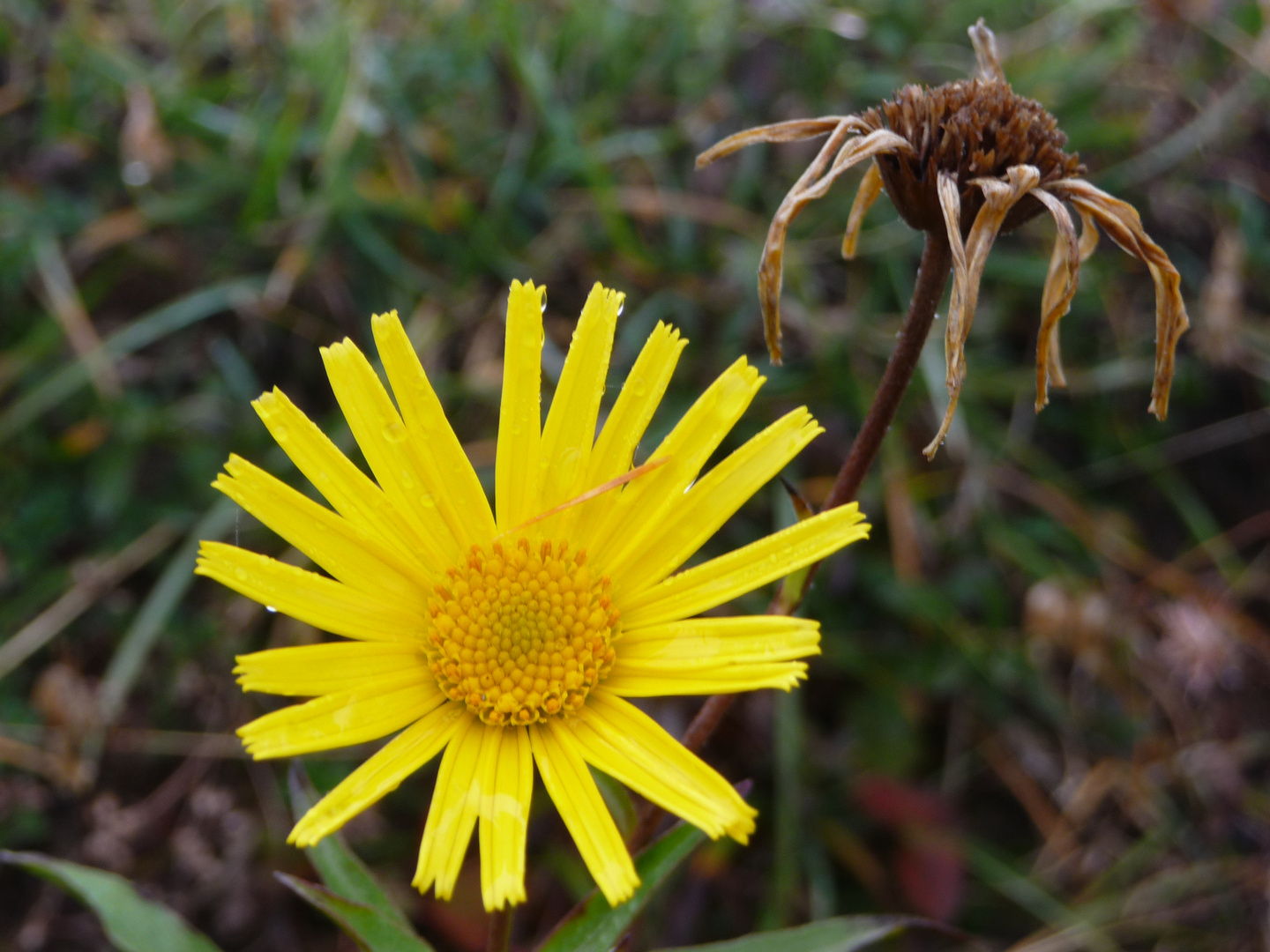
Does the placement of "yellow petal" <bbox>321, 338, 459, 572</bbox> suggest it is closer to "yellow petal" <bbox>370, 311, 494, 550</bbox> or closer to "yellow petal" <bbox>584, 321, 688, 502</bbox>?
"yellow petal" <bbox>370, 311, 494, 550</bbox>

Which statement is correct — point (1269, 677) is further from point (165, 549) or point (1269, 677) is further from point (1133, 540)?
point (165, 549)

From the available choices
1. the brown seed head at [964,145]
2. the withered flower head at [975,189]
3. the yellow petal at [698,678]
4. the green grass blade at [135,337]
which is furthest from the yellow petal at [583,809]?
the green grass blade at [135,337]

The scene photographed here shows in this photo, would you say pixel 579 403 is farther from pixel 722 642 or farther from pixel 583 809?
pixel 583 809

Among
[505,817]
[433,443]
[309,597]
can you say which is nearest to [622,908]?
[505,817]

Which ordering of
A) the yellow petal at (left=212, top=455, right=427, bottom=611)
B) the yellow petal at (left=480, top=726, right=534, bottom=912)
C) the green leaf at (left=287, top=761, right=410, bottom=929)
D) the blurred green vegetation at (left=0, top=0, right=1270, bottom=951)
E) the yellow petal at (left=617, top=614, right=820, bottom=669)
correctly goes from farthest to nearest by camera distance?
1. the blurred green vegetation at (left=0, top=0, right=1270, bottom=951)
2. the green leaf at (left=287, top=761, right=410, bottom=929)
3. the yellow petal at (left=212, top=455, right=427, bottom=611)
4. the yellow petal at (left=617, top=614, right=820, bottom=669)
5. the yellow petal at (left=480, top=726, right=534, bottom=912)

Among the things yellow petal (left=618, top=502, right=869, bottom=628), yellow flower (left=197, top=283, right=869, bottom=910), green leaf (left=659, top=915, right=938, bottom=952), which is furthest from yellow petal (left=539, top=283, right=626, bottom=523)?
green leaf (left=659, top=915, right=938, bottom=952)

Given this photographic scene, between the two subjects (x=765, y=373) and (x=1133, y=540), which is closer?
(x=765, y=373)

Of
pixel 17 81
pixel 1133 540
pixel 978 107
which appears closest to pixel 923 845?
Answer: pixel 1133 540
